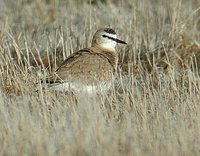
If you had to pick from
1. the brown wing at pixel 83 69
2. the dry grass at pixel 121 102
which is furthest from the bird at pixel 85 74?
the dry grass at pixel 121 102

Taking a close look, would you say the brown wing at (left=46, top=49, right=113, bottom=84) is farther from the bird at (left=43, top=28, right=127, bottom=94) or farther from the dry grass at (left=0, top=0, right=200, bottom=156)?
the dry grass at (left=0, top=0, right=200, bottom=156)

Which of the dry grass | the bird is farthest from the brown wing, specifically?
the dry grass

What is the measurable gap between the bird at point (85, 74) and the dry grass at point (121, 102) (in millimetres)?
123

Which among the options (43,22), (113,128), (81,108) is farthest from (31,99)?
(43,22)

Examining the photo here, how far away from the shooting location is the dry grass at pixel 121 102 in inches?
209

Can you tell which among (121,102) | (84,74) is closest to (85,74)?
(84,74)

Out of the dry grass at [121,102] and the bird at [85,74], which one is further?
the bird at [85,74]

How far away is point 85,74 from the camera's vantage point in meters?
7.52

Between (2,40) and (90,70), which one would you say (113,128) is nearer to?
(90,70)

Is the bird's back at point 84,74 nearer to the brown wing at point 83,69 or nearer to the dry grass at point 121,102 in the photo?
the brown wing at point 83,69

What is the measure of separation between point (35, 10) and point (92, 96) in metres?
6.46

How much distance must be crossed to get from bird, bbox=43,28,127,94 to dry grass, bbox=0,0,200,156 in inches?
4.8

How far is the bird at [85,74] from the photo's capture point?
7.34m

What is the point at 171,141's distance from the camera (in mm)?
5469
